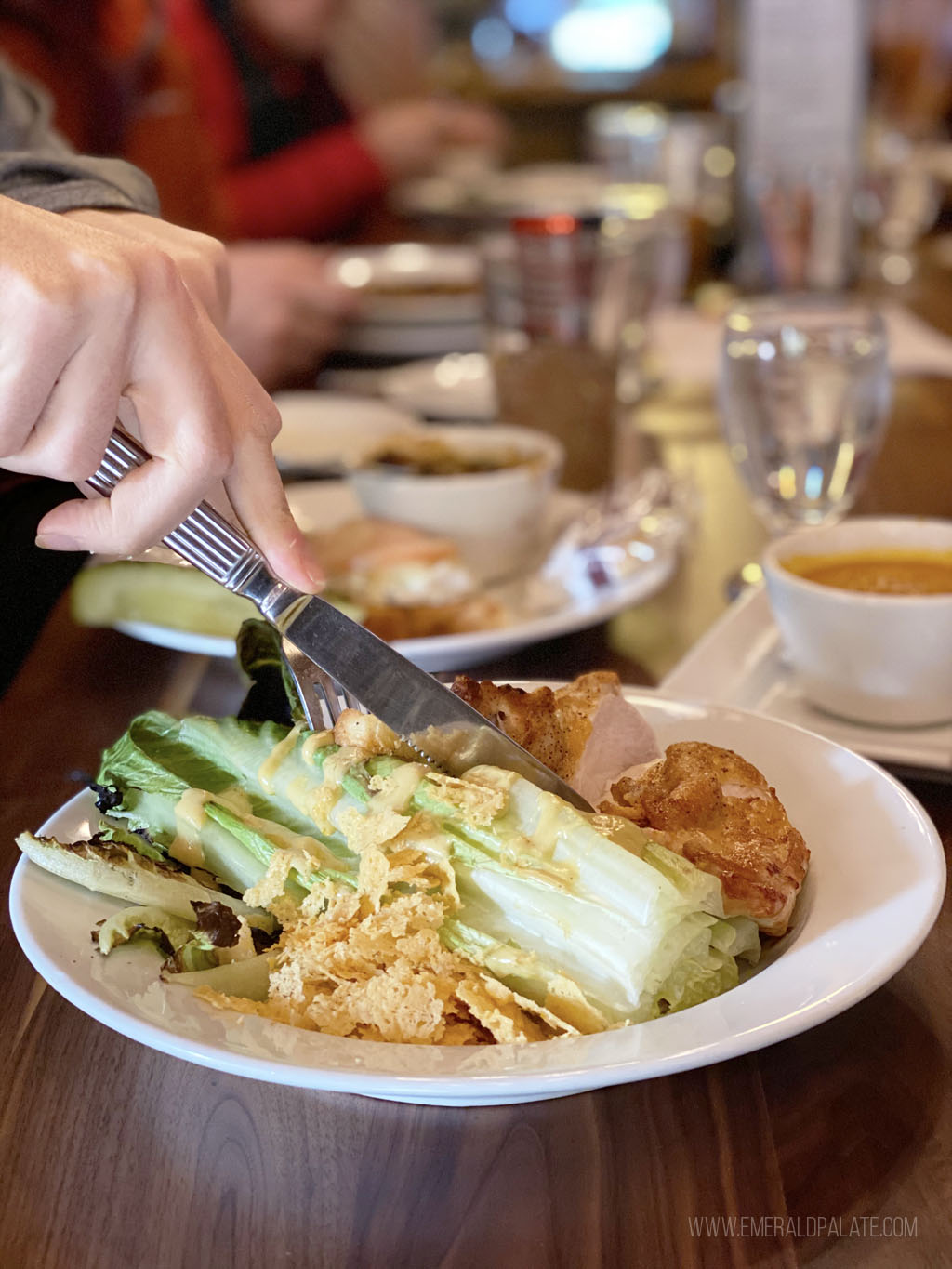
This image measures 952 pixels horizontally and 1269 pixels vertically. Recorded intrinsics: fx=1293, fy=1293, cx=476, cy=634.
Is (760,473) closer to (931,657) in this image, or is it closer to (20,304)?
(931,657)

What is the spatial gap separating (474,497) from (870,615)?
0.60m

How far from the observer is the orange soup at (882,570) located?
1.05m

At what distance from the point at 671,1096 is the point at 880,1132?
0.33 ft

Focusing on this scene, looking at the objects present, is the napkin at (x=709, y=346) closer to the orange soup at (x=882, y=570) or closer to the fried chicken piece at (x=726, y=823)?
the orange soup at (x=882, y=570)

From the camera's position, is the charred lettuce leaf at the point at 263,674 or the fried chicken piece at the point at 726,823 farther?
the charred lettuce leaf at the point at 263,674

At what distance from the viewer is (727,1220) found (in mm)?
569

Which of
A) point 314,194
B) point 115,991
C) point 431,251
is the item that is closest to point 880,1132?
point 115,991

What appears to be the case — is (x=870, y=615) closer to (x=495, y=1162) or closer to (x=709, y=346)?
(x=495, y=1162)

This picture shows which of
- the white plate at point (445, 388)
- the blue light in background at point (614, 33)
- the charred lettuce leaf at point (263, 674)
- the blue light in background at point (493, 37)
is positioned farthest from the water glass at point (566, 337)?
the blue light in background at point (493, 37)

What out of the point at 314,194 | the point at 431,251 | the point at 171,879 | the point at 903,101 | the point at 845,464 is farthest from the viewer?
Answer: the point at 903,101

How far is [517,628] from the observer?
3.90 feet

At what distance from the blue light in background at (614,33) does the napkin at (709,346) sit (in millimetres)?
6352

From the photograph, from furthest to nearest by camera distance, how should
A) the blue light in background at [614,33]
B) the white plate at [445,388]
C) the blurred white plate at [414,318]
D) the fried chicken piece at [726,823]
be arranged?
1. the blue light in background at [614,33]
2. the blurred white plate at [414,318]
3. the white plate at [445,388]
4. the fried chicken piece at [726,823]

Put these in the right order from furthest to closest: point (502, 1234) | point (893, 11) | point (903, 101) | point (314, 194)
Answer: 1. point (893, 11)
2. point (903, 101)
3. point (314, 194)
4. point (502, 1234)
